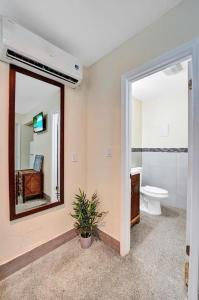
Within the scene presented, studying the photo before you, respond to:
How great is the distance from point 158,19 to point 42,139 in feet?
5.56

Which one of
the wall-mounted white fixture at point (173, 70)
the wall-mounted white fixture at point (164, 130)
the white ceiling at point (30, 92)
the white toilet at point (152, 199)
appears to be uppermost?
the wall-mounted white fixture at point (173, 70)

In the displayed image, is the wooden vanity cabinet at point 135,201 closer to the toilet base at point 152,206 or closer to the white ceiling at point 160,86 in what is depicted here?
the toilet base at point 152,206

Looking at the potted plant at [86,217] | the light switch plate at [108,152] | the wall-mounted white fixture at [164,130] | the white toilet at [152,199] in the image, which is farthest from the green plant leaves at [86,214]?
the wall-mounted white fixture at [164,130]

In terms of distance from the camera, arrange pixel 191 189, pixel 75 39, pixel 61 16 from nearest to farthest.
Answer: pixel 191 189 < pixel 61 16 < pixel 75 39

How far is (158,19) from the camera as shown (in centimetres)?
136

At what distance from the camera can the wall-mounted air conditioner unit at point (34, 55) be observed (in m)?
1.25

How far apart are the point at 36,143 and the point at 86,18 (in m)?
1.36

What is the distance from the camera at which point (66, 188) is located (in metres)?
1.96

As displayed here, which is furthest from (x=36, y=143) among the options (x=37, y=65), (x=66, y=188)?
(x=37, y=65)

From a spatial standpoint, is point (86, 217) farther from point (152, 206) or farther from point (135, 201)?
point (152, 206)

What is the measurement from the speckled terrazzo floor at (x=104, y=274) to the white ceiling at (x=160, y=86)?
2.46 m

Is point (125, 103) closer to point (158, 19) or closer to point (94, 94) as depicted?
point (94, 94)

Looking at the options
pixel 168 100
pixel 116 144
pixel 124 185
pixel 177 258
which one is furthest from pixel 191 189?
pixel 168 100

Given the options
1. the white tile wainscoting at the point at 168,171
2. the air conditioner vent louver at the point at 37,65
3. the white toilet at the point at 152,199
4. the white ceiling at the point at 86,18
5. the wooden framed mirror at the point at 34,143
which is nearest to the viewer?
the white ceiling at the point at 86,18
